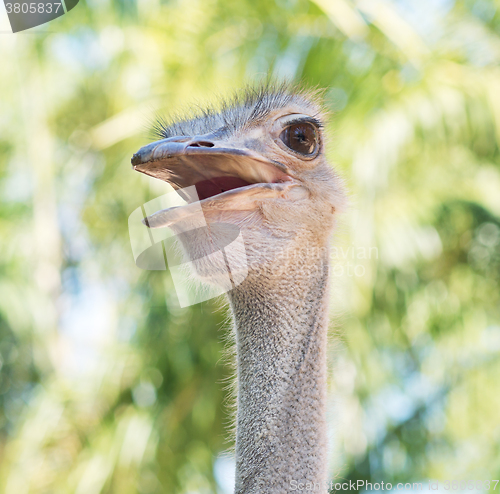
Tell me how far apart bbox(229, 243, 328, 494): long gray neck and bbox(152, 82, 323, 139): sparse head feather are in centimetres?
31

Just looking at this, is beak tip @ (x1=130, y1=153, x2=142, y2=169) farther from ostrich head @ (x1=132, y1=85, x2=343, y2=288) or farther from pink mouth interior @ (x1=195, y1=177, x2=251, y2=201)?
pink mouth interior @ (x1=195, y1=177, x2=251, y2=201)

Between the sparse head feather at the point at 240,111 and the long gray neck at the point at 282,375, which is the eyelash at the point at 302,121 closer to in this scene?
the sparse head feather at the point at 240,111

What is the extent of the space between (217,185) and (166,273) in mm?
4069

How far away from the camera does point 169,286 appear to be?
17.0 feet

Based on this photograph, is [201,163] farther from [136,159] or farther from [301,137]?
[301,137]

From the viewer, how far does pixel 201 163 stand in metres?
1.08

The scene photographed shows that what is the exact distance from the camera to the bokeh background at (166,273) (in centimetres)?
482

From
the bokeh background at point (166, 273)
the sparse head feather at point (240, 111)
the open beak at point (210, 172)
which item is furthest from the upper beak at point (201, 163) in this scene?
the bokeh background at point (166, 273)

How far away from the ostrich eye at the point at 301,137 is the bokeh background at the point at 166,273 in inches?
126

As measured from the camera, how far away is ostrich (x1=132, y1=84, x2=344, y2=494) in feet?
3.59

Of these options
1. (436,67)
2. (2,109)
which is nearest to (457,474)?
(436,67)

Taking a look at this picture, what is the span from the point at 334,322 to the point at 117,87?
469cm

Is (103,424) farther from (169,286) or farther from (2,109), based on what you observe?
(2,109)

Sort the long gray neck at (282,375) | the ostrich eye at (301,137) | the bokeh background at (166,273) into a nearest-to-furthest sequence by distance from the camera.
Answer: the long gray neck at (282,375) < the ostrich eye at (301,137) < the bokeh background at (166,273)
